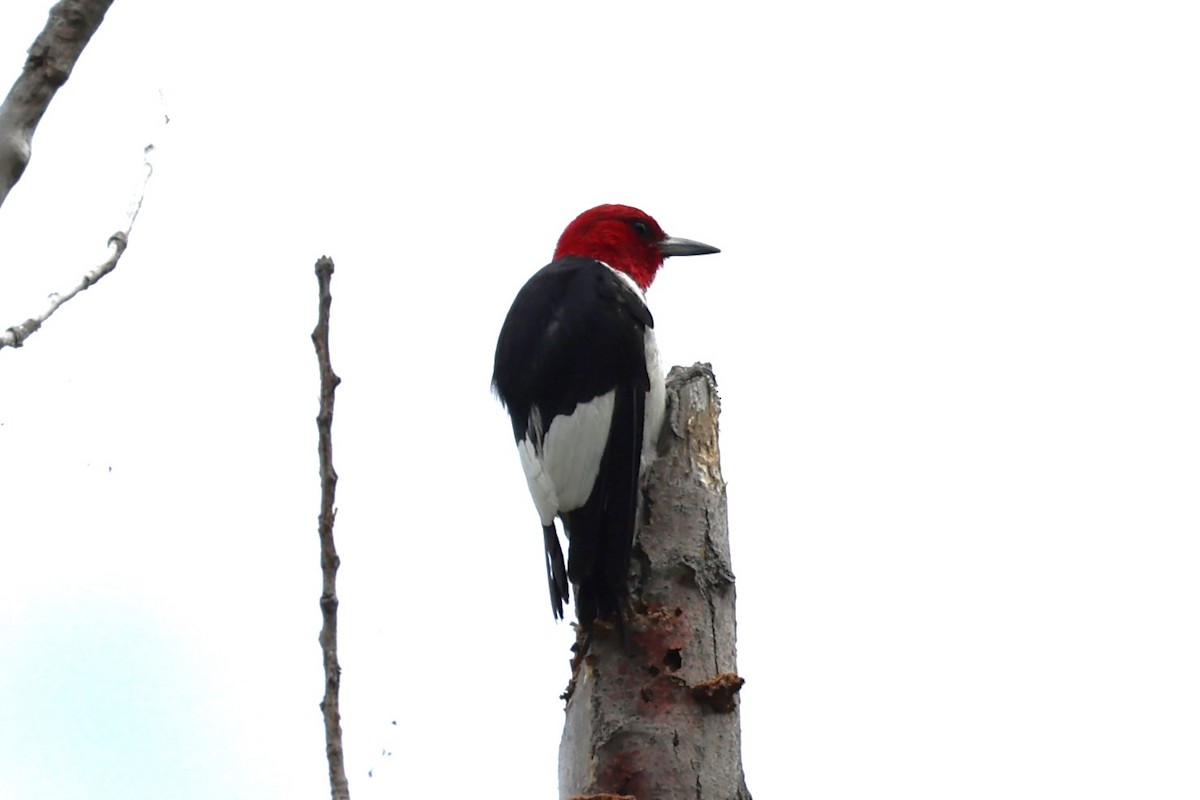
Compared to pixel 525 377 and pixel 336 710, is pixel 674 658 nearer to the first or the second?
pixel 525 377

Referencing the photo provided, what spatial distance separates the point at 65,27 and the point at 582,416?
2300 millimetres

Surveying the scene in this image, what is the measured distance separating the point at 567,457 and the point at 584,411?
154 millimetres

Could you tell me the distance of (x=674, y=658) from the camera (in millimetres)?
3312

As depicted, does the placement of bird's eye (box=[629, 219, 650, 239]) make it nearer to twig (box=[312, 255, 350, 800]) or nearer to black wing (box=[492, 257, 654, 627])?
black wing (box=[492, 257, 654, 627])

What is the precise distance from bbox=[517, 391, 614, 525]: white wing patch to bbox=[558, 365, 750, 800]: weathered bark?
0.59ft

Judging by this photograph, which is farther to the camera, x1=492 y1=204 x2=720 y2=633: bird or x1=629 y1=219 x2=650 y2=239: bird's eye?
x1=629 y1=219 x2=650 y2=239: bird's eye

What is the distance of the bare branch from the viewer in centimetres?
168

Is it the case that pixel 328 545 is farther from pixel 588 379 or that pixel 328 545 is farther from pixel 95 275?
pixel 588 379

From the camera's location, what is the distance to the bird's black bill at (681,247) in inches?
219

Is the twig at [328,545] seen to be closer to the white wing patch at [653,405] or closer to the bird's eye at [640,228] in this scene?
the white wing patch at [653,405]

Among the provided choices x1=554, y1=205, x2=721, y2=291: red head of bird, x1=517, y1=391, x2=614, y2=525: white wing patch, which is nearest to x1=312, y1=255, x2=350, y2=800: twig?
x1=517, y1=391, x2=614, y2=525: white wing patch

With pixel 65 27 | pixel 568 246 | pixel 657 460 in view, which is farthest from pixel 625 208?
pixel 65 27

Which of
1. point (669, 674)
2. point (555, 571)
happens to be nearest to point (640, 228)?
point (555, 571)

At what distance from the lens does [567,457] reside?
3916 mm
